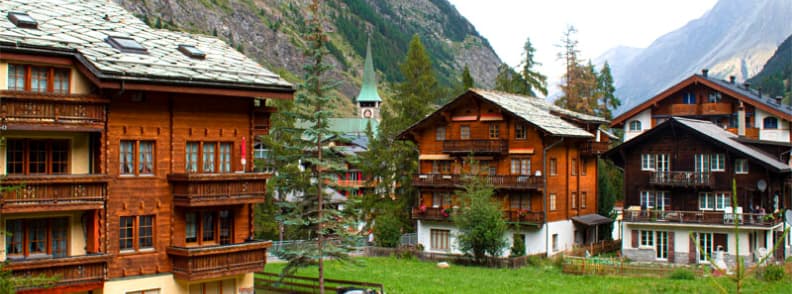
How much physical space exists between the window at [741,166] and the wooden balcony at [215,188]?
2925 centimetres

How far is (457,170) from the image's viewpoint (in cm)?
5472

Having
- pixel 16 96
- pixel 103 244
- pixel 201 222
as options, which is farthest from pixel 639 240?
pixel 16 96

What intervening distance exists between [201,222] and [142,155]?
10.1 ft

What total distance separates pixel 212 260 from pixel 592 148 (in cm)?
3411

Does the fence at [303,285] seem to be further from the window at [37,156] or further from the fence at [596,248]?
the fence at [596,248]

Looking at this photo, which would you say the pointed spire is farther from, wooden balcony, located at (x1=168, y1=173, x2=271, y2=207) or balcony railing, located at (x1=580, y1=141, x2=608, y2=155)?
wooden balcony, located at (x1=168, y1=173, x2=271, y2=207)

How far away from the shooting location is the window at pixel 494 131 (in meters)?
53.5

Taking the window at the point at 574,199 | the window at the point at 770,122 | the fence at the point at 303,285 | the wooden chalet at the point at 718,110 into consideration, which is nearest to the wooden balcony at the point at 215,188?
the fence at the point at 303,285

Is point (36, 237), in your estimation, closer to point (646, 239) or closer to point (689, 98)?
point (646, 239)

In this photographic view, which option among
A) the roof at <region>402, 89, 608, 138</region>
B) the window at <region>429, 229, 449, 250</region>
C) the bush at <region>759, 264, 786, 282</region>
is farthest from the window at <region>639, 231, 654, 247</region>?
the window at <region>429, 229, 449, 250</region>

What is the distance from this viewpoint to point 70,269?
25.0m

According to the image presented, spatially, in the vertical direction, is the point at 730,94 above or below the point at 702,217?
above

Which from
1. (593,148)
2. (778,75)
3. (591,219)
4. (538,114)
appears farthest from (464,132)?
(778,75)

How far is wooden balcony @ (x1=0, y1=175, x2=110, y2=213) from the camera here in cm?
2378
